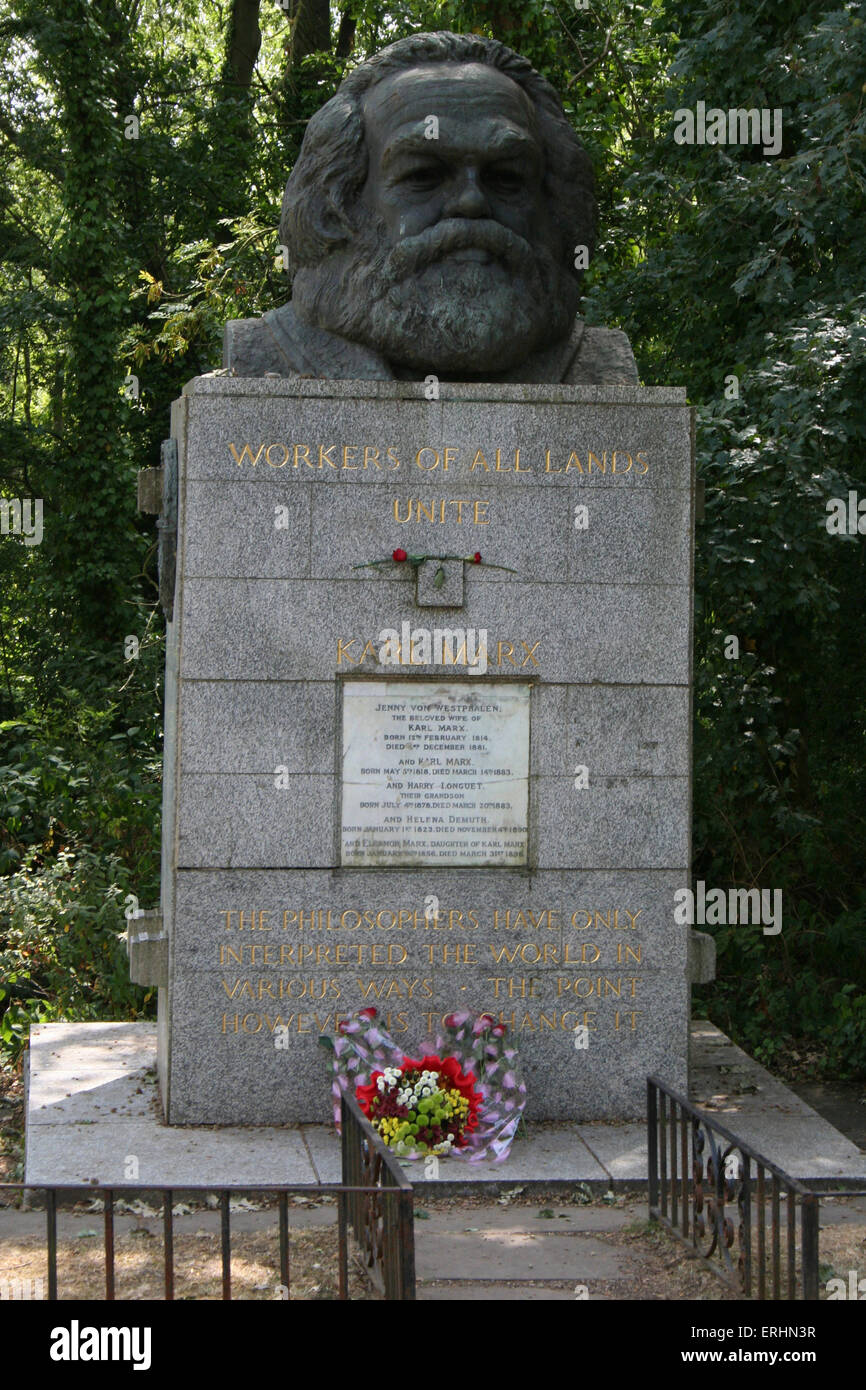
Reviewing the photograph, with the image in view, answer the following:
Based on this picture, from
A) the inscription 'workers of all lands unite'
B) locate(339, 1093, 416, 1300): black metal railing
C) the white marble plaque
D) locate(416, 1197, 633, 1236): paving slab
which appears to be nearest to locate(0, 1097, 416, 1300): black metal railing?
locate(339, 1093, 416, 1300): black metal railing

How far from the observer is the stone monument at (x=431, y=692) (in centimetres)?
663

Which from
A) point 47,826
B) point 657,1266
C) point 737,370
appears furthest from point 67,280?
point 657,1266

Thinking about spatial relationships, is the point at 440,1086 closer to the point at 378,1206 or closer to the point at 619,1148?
the point at 619,1148

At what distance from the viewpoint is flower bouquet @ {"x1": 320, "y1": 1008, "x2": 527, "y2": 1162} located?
20.5 feet

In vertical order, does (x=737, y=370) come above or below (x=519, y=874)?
above

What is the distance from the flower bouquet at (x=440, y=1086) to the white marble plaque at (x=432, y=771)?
685 millimetres

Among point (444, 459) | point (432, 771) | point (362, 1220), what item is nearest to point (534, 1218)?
point (362, 1220)

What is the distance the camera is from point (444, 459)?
6723 millimetres

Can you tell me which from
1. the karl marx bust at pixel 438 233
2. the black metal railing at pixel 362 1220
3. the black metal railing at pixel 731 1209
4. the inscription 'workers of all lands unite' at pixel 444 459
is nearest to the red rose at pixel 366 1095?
the black metal railing at pixel 731 1209

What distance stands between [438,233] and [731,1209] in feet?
13.3

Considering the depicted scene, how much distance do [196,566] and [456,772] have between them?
4.44ft

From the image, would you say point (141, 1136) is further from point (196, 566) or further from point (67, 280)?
point (67, 280)

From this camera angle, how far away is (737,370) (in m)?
9.77

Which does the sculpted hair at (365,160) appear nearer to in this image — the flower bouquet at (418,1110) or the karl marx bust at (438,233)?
the karl marx bust at (438,233)
